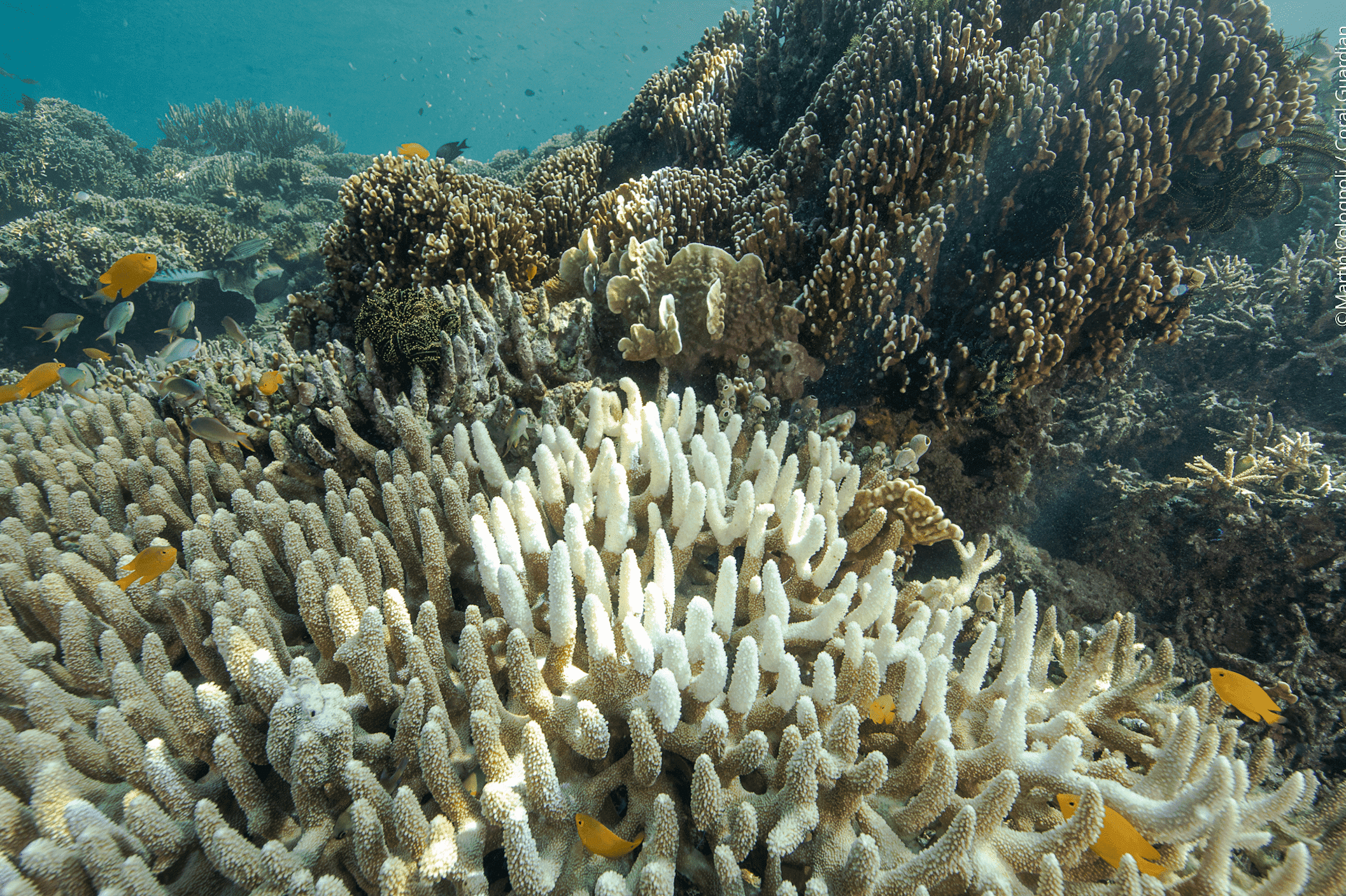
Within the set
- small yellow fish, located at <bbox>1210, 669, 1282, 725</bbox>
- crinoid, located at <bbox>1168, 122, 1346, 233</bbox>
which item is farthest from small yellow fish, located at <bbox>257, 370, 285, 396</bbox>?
crinoid, located at <bbox>1168, 122, 1346, 233</bbox>

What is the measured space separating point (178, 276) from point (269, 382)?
8.65 meters

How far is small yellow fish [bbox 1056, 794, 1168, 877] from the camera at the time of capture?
1499mm

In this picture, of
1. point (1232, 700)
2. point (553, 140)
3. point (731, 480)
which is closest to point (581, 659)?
point (731, 480)

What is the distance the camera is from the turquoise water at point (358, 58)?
7662 centimetres

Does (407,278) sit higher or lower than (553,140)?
lower

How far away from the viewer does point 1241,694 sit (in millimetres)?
2240

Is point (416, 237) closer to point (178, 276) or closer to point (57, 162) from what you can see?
point (178, 276)

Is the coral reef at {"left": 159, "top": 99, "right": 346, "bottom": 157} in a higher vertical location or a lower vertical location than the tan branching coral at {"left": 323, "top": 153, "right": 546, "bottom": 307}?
higher

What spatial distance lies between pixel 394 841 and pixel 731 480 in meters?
2.03

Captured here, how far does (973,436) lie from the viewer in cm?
430

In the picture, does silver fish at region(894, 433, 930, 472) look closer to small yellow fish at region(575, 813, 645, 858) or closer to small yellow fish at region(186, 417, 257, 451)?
small yellow fish at region(575, 813, 645, 858)

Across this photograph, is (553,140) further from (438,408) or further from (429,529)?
(429,529)

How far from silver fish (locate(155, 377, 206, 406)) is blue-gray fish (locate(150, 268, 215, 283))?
8.05 metres

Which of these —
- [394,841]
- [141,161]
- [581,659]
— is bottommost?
[394,841]
